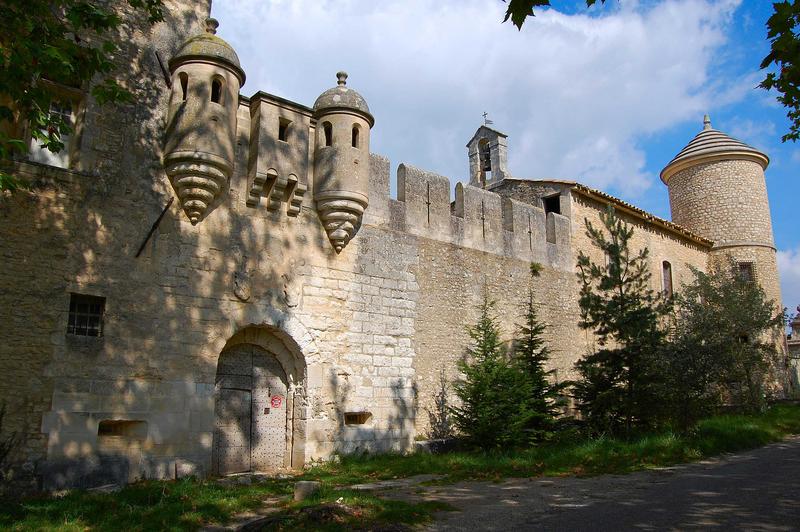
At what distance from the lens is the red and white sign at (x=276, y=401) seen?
36.4ft

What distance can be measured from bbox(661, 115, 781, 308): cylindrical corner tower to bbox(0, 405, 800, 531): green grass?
37.6 ft

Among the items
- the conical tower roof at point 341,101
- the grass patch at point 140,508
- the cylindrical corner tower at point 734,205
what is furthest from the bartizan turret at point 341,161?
the cylindrical corner tower at point 734,205

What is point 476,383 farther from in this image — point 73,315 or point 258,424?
point 73,315

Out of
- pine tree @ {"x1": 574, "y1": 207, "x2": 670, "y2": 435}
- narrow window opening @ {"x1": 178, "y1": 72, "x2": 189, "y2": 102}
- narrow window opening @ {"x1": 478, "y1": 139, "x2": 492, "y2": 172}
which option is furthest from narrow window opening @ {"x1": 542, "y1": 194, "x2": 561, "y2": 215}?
narrow window opening @ {"x1": 178, "y1": 72, "x2": 189, "y2": 102}

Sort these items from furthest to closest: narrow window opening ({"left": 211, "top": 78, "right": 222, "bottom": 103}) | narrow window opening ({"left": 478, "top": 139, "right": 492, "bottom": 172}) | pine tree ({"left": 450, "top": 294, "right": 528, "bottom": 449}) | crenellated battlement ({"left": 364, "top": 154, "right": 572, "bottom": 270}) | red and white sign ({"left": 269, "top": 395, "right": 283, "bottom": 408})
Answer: narrow window opening ({"left": 478, "top": 139, "right": 492, "bottom": 172}) < crenellated battlement ({"left": 364, "top": 154, "right": 572, "bottom": 270}) < pine tree ({"left": 450, "top": 294, "right": 528, "bottom": 449}) < red and white sign ({"left": 269, "top": 395, "right": 283, "bottom": 408}) < narrow window opening ({"left": 211, "top": 78, "right": 222, "bottom": 103})

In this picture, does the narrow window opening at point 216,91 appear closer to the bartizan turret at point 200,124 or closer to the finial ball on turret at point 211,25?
the bartizan turret at point 200,124

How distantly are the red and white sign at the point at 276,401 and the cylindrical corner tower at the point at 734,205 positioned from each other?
788 inches

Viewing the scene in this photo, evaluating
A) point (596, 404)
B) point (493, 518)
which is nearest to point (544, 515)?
point (493, 518)

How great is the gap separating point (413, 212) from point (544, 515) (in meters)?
8.04

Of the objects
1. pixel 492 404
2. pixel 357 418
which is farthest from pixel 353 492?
pixel 492 404

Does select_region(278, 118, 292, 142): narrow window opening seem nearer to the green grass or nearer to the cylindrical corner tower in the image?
the green grass

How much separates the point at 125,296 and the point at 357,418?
487 centimetres

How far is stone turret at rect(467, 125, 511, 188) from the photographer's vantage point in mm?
19109

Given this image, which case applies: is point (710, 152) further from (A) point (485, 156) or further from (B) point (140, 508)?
(B) point (140, 508)
